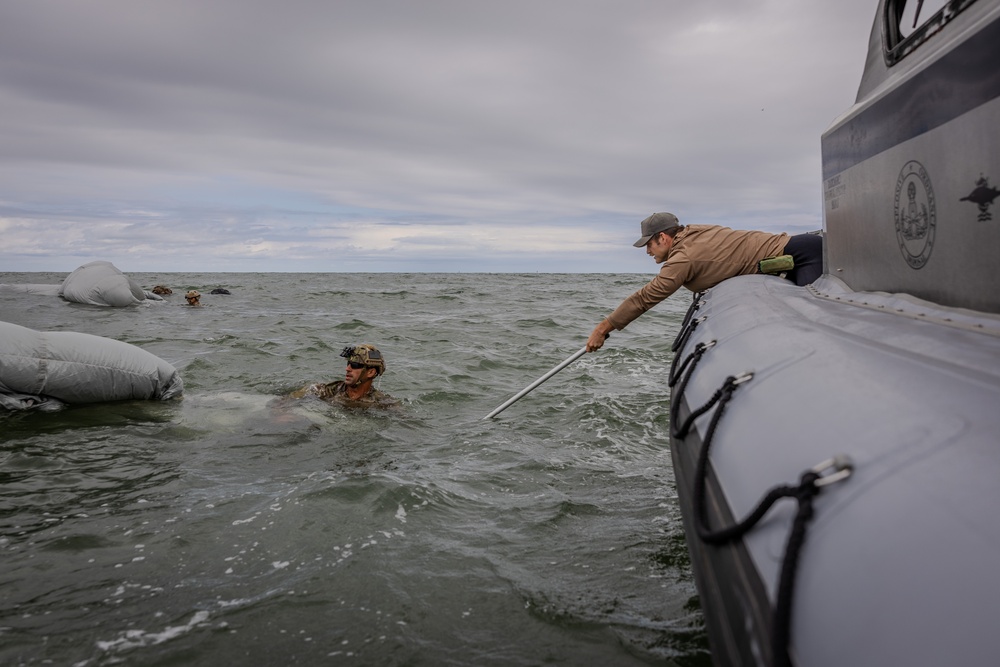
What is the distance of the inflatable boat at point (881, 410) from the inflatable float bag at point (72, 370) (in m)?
4.84

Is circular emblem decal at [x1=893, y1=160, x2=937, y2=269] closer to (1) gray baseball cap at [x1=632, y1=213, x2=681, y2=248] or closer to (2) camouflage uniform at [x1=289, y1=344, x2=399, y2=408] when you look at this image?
(1) gray baseball cap at [x1=632, y1=213, x2=681, y2=248]

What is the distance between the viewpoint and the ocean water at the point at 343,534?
2611 millimetres

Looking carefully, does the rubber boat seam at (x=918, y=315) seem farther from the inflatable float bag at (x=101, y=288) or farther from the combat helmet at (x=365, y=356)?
the inflatable float bag at (x=101, y=288)

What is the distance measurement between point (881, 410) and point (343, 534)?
2900 mm

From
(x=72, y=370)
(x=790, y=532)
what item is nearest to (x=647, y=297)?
(x=790, y=532)

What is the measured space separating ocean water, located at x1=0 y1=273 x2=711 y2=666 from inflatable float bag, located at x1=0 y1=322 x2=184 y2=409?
0.47 feet

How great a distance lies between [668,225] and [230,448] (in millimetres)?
3981

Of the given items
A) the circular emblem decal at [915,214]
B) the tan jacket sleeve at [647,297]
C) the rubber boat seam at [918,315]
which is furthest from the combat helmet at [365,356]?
the circular emblem decal at [915,214]

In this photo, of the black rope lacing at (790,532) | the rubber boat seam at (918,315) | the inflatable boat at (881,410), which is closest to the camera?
the inflatable boat at (881,410)

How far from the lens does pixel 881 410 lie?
1523 mm

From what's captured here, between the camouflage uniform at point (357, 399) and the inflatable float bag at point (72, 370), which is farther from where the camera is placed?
the camouflage uniform at point (357, 399)

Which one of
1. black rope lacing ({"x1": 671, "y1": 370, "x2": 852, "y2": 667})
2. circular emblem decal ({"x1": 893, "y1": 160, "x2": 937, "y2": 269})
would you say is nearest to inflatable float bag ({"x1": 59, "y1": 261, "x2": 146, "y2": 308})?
circular emblem decal ({"x1": 893, "y1": 160, "x2": 937, "y2": 269})

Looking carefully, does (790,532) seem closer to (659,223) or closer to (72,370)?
(659,223)

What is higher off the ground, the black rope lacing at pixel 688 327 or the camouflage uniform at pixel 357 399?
the black rope lacing at pixel 688 327
